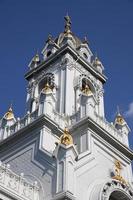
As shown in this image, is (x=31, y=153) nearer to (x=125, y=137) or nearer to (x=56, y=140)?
(x=56, y=140)

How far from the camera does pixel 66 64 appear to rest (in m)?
36.2

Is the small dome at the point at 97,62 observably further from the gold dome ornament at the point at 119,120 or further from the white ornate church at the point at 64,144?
the gold dome ornament at the point at 119,120

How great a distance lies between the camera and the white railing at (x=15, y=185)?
73.8 ft

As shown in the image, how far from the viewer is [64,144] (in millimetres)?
25047

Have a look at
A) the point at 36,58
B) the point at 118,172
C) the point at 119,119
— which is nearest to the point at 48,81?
the point at 36,58

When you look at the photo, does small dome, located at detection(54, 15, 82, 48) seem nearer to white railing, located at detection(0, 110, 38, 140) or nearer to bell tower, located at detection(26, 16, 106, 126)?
bell tower, located at detection(26, 16, 106, 126)

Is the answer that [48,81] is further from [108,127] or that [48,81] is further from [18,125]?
[108,127]

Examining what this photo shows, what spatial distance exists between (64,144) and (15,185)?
12.4ft

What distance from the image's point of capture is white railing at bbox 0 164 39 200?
22.5 meters

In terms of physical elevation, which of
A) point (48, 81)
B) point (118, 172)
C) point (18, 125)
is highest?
point (48, 81)

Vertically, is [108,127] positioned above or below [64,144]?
above

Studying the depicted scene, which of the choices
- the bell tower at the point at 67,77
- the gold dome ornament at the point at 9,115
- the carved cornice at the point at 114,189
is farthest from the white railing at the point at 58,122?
the carved cornice at the point at 114,189

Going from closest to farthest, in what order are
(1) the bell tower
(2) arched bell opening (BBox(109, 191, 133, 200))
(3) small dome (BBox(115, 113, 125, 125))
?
(2) arched bell opening (BBox(109, 191, 133, 200)) → (1) the bell tower → (3) small dome (BBox(115, 113, 125, 125))

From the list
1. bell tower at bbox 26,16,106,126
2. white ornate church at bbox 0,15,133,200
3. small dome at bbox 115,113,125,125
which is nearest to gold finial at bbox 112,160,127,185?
white ornate church at bbox 0,15,133,200
